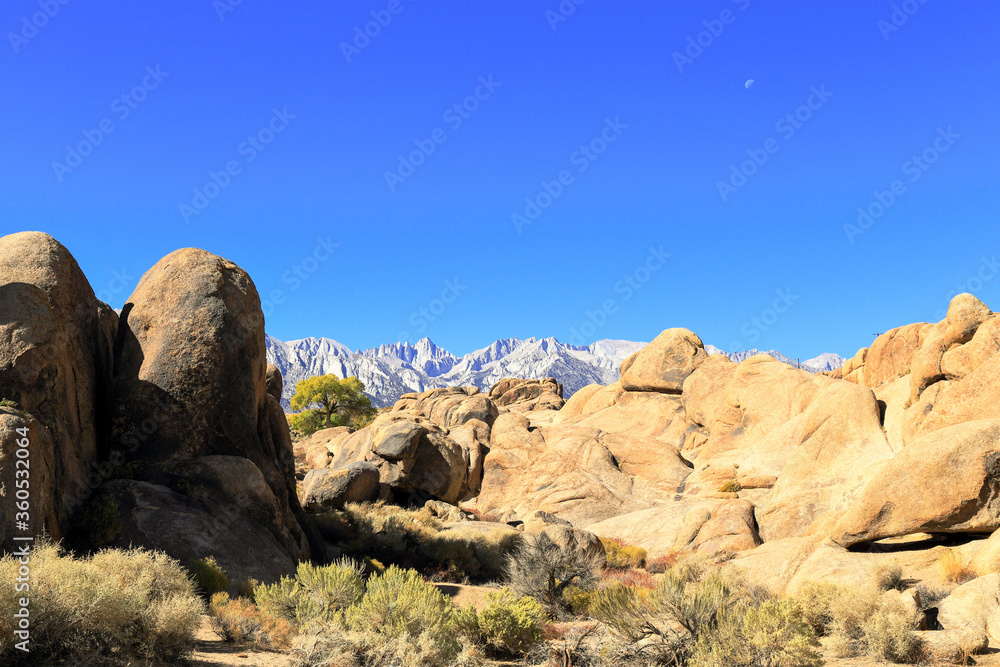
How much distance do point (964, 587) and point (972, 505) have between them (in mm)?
2876

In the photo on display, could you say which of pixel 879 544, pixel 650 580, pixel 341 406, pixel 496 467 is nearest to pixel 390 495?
pixel 496 467

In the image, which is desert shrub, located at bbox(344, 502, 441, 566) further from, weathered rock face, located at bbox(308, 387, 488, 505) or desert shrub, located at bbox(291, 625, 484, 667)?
desert shrub, located at bbox(291, 625, 484, 667)

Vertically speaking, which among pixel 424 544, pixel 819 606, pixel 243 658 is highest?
pixel 424 544

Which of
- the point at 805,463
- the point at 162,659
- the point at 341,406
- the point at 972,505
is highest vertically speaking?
the point at 341,406

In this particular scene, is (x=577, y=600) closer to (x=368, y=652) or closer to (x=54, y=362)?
(x=368, y=652)

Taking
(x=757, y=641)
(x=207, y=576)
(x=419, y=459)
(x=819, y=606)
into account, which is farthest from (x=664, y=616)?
(x=419, y=459)

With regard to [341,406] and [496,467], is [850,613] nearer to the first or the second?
[496,467]

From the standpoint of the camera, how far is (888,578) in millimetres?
13969

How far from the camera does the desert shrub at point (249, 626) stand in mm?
10164

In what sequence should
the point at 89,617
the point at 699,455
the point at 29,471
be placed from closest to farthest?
the point at 89,617, the point at 29,471, the point at 699,455

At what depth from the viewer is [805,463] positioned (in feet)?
80.6

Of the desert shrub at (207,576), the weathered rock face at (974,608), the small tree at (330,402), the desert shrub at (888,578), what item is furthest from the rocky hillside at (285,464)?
the small tree at (330,402)

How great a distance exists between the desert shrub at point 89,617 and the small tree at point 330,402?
61.6 meters

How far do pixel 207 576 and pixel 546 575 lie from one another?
7298mm
